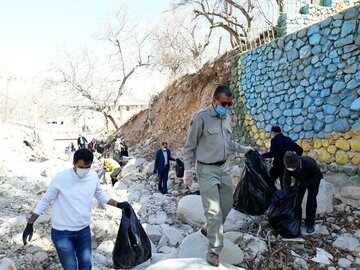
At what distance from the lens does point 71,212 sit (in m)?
2.81

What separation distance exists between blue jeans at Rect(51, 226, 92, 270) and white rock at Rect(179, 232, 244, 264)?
99 centimetres

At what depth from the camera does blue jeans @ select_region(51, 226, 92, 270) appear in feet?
9.04

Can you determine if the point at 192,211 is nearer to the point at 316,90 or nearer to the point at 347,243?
the point at 347,243

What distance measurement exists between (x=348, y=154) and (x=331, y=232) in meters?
1.44

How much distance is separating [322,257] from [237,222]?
1.08 metres

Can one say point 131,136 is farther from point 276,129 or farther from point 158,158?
point 276,129

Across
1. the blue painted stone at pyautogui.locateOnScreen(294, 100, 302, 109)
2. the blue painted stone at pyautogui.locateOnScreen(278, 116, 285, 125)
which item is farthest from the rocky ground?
the blue painted stone at pyautogui.locateOnScreen(278, 116, 285, 125)

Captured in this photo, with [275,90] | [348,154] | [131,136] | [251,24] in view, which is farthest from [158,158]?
[251,24]

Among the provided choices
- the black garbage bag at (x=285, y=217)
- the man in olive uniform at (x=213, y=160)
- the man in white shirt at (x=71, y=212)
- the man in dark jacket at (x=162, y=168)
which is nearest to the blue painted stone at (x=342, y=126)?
the black garbage bag at (x=285, y=217)

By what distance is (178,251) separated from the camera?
3.56m

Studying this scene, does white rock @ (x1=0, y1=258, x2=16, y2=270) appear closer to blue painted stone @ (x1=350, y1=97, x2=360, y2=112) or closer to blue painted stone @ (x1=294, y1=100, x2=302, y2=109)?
blue painted stone @ (x1=350, y1=97, x2=360, y2=112)

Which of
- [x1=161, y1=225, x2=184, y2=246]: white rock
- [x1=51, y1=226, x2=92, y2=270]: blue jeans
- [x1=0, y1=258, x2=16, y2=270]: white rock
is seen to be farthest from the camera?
[x1=161, y1=225, x2=184, y2=246]: white rock

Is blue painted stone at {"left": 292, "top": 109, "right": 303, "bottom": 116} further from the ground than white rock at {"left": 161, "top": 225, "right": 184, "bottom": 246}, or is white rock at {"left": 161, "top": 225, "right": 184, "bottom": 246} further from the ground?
blue painted stone at {"left": 292, "top": 109, "right": 303, "bottom": 116}

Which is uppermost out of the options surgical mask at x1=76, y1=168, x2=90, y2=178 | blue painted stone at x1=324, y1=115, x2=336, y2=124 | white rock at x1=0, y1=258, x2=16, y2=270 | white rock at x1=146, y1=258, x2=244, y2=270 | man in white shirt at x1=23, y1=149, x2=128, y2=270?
blue painted stone at x1=324, y1=115, x2=336, y2=124
